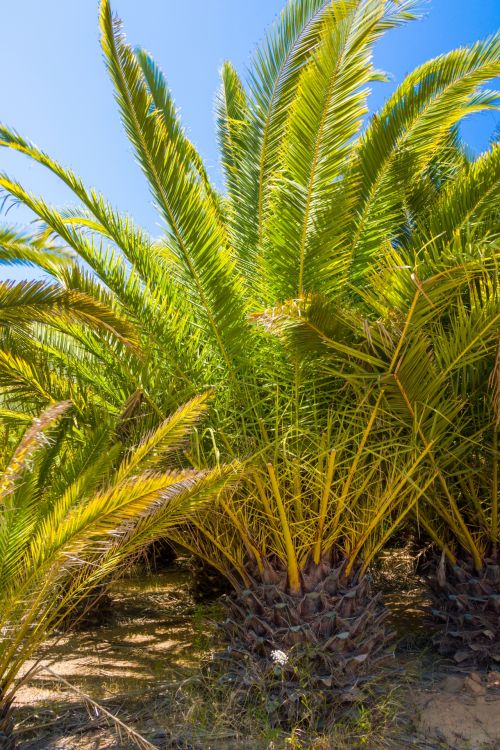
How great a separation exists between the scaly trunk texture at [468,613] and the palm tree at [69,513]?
2.47 metres

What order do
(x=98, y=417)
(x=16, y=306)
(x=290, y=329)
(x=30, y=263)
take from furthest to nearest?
1. (x=30, y=263)
2. (x=98, y=417)
3. (x=16, y=306)
4. (x=290, y=329)

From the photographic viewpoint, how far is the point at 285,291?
187 inches

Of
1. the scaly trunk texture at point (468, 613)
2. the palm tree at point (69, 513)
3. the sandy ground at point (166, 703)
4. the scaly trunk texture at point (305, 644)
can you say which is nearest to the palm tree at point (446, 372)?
the scaly trunk texture at point (468, 613)

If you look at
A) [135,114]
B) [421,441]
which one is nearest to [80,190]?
[135,114]

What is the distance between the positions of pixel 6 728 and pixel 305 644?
189 centimetres

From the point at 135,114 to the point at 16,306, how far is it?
1.52 m

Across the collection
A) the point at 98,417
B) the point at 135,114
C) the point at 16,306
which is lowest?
the point at 98,417

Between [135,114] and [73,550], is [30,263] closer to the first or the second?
[135,114]

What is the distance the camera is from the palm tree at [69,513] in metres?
3.67

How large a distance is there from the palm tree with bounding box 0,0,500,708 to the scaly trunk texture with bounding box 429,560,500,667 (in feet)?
3.01

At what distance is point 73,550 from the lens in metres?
3.70

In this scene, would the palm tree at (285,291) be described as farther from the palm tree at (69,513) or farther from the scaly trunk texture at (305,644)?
the palm tree at (69,513)

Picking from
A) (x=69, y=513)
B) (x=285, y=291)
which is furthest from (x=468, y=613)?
(x=69, y=513)

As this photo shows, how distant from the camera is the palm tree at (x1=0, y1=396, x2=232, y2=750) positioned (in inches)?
144
